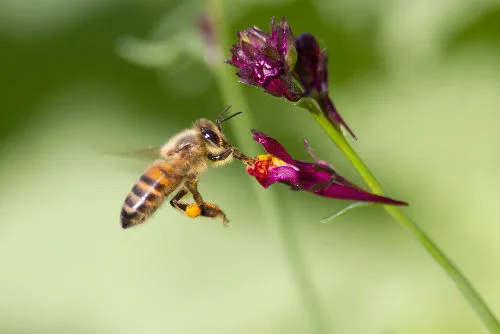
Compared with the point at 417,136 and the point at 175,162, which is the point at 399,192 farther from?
the point at 175,162

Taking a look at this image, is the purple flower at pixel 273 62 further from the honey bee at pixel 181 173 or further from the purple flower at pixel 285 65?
the honey bee at pixel 181 173


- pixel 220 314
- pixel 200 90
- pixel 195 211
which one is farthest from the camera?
pixel 200 90

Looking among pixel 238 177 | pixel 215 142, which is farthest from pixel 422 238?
pixel 238 177

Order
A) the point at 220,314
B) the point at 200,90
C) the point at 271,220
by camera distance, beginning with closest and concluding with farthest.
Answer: the point at 271,220, the point at 220,314, the point at 200,90

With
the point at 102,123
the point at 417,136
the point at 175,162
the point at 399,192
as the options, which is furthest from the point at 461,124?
the point at 175,162

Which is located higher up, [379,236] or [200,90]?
[200,90]

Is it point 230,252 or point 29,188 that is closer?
point 230,252

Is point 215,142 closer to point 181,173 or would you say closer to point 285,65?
point 181,173
